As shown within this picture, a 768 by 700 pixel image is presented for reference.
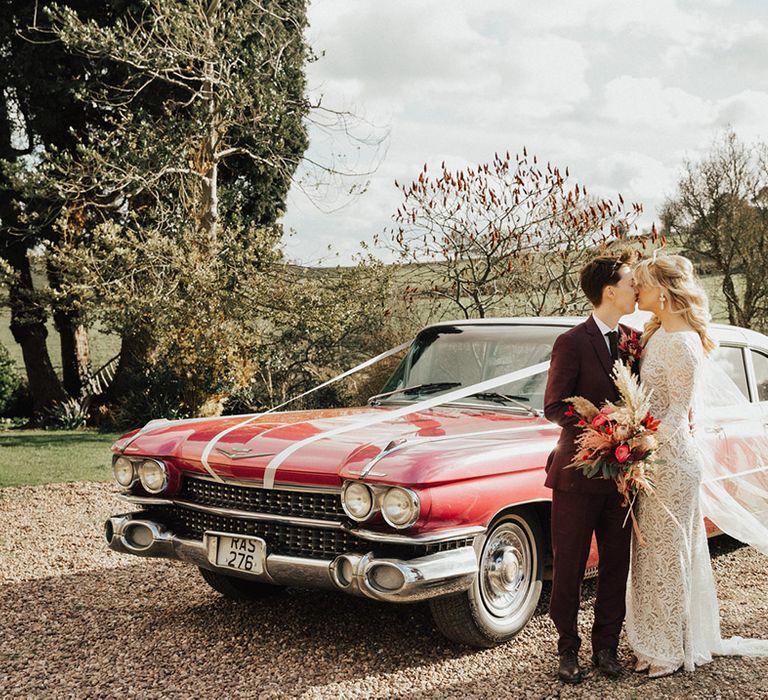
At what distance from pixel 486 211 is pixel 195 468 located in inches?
372

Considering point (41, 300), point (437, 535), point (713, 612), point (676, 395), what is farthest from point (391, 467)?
point (41, 300)

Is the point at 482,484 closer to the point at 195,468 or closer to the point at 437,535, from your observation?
the point at 437,535

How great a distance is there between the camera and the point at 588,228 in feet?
43.3

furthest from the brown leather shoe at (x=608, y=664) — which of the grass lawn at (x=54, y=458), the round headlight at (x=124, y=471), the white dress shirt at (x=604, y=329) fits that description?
the grass lawn at (x=54, y=458)

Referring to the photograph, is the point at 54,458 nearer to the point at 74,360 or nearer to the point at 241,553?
the point at 74,360

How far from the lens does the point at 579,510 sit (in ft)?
13.3

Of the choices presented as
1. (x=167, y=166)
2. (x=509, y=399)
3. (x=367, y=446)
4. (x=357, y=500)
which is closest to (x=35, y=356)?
(x=167, y=166)

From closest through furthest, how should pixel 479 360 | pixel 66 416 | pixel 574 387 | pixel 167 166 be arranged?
1. pixel 574 387
2. pixel 479 360
3. pixel 167 166
4. pixel 66 416

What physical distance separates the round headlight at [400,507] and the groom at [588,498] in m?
0.67

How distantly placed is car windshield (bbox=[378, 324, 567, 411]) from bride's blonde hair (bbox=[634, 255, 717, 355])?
1183 millimetres

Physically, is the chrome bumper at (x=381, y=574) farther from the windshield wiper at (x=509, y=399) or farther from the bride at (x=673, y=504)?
the windshield wiper at (x=509, y=399)

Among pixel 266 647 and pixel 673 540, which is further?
pixel 266 647

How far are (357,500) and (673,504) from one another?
1.54 metres

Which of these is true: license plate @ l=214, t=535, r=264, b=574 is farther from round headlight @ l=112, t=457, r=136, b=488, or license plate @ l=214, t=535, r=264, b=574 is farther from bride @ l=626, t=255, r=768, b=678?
bride @ l=626, t=255, r=768, b=678
